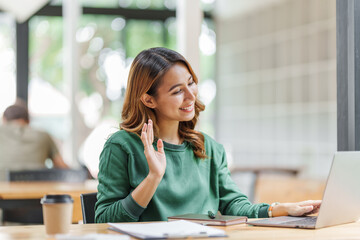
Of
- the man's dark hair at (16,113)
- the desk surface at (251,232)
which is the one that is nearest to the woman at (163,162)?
the desk surface at (251,232)

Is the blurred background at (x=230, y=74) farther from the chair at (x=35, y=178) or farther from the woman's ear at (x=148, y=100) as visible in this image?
the woman's ear at (x=148, y=100)

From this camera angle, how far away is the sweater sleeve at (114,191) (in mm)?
1832

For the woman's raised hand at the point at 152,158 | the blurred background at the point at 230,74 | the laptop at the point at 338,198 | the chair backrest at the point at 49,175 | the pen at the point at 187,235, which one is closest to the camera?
the pen at the point at 187,235

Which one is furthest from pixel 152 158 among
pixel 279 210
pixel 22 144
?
pixel 22 144

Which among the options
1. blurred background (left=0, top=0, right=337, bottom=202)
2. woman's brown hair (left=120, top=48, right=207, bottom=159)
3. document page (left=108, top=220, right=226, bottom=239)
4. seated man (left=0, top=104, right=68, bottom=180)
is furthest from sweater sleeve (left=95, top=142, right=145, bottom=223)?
blurred background (left=0, top=0, right=337, bottom=202)

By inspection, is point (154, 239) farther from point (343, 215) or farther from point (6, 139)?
point (6, 139)

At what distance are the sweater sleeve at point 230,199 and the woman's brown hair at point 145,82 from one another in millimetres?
129

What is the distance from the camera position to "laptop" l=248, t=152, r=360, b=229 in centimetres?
159

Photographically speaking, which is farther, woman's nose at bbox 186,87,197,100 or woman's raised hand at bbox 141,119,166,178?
woman's nose at bbox 186,87,197,100

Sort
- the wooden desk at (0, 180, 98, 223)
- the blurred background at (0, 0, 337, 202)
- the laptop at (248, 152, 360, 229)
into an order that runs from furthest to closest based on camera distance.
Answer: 1. the blurred background at (0, 0, 337, 202)
2. the wooden desk at (0, 180, 98, 223)
3. the laptop at (248, 152, 360, 229)

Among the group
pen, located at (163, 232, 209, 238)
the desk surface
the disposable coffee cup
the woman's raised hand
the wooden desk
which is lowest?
the wooden desk

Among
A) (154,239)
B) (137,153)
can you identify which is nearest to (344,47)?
(137,153)

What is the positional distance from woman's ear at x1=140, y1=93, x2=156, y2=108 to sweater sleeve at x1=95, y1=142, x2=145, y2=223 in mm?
187

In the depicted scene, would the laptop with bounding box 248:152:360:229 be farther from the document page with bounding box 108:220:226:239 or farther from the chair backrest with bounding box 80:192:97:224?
the chair backrest with bounding box 80:192:97:224
